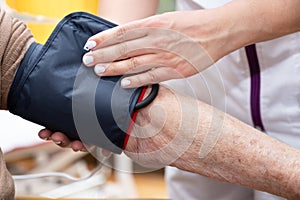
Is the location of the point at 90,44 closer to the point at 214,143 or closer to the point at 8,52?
the point at 8,52

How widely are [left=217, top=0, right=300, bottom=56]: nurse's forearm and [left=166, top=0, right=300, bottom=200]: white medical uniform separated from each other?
0.13 meters

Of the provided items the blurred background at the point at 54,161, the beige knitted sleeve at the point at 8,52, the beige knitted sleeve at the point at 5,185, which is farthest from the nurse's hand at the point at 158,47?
the blurred background at the point at 54,161

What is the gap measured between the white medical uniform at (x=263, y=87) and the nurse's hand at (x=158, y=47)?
7.3 inches

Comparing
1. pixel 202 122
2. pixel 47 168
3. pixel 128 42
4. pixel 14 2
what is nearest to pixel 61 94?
pixel 128 42

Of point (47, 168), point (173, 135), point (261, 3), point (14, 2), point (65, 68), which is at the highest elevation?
point (261, 3)

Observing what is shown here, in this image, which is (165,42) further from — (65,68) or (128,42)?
(65,68)

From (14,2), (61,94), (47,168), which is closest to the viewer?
(61,94)

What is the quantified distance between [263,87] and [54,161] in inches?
84.6

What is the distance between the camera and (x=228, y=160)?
1.20 m

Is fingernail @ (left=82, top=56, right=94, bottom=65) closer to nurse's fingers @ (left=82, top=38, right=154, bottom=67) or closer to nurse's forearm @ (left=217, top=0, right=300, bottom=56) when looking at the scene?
nurse's fingers @ (left=82, top=38, right=154, bottom=67)

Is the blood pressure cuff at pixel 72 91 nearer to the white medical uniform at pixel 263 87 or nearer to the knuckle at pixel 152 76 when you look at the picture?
the knuckle at pixel 152 76

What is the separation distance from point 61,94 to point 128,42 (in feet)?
0.59

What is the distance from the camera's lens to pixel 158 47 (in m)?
1.24

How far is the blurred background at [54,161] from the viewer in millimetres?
2016
